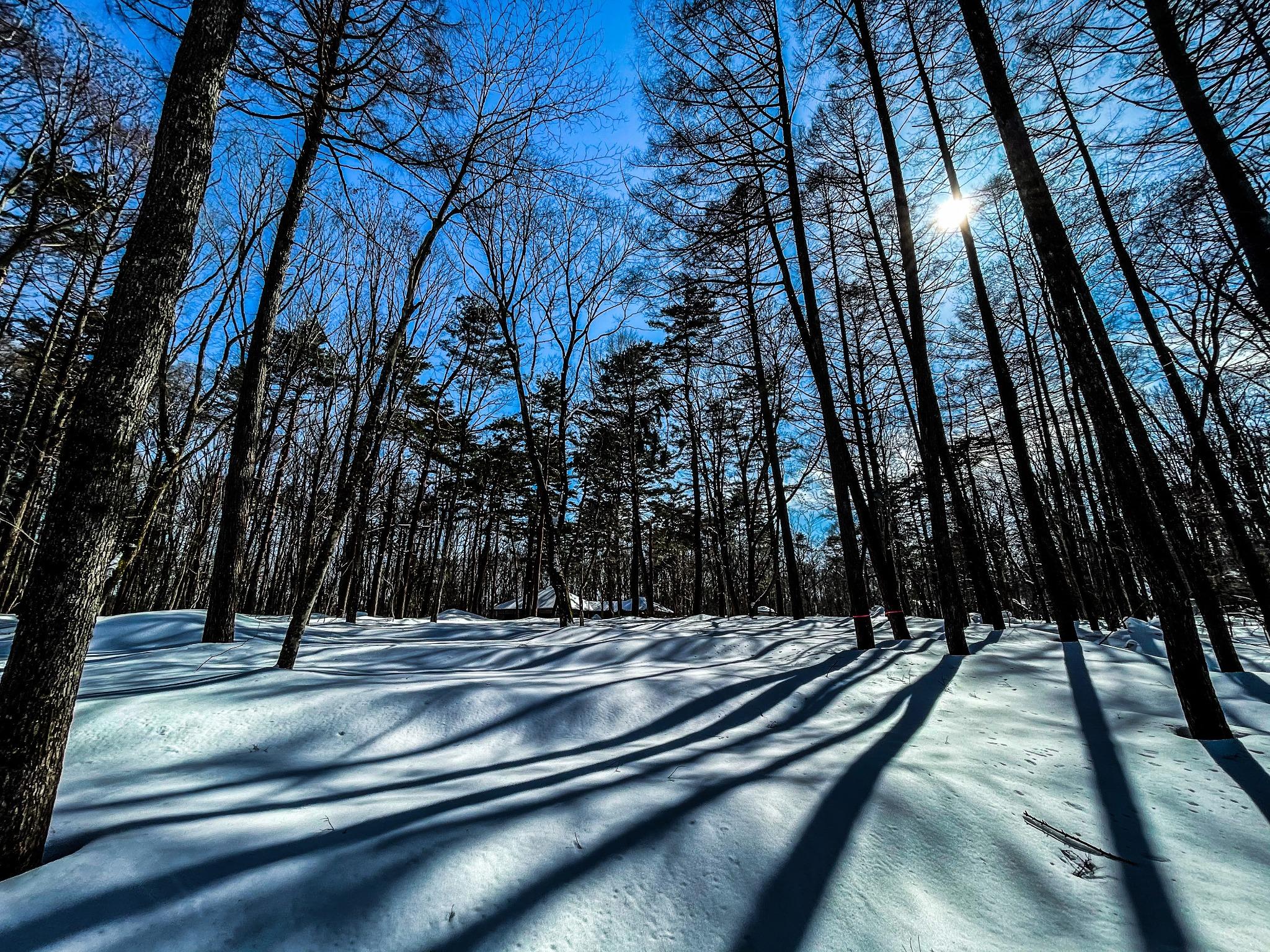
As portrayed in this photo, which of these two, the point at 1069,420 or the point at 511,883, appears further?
the point at 1069,420

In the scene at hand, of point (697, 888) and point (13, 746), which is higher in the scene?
point (13, 746)

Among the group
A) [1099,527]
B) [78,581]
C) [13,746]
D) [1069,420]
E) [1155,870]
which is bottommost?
[1155,870]

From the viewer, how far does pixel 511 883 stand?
4.77 feet

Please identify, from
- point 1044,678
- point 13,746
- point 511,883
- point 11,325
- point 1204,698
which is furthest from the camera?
point 11,325

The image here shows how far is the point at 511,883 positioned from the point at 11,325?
54.1 ft

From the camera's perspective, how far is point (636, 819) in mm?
1817

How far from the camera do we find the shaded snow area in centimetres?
131

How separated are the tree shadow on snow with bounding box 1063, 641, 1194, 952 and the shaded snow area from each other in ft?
0.04

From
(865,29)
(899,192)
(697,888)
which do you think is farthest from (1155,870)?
(865,29)

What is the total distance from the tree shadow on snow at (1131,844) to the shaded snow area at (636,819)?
0.01 m

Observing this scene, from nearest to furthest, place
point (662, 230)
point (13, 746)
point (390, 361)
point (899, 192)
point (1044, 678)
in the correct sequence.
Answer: point (13, 746) → point (1044, 678) → point (390, 361) → point (899, 192) → point (662, 230)

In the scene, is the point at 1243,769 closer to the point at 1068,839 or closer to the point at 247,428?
the point at 1068,839

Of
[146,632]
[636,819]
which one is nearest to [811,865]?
[636,819]

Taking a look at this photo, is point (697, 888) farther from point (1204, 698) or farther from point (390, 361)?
point (390, 361)
